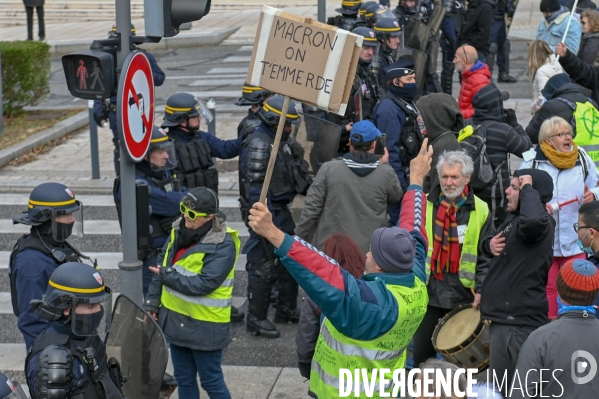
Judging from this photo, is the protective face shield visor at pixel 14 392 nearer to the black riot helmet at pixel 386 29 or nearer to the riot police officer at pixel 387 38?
the riot police officer at pixel 387 38

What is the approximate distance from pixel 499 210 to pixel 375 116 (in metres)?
1.68

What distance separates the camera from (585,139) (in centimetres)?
855

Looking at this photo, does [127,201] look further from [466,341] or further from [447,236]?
[466,341]

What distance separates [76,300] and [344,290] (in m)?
1.50

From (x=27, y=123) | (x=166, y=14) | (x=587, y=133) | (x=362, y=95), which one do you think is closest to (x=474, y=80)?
(x=362, y=95)

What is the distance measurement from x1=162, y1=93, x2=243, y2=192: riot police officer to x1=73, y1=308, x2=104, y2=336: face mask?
3796 mm

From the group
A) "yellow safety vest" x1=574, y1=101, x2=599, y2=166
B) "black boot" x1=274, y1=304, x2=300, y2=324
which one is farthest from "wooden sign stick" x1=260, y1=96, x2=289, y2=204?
"yellow safety vest" x1=574, y1=101, x2=599, y2=166

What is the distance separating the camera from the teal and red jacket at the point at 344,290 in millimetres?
4395

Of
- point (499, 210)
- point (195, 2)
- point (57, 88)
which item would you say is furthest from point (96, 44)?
point (57, 88)

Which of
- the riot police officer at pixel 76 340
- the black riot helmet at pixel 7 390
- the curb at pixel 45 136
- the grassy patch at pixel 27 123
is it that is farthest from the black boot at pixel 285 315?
the grassy patch at pixel 27 123

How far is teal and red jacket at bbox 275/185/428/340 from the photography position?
173 inches

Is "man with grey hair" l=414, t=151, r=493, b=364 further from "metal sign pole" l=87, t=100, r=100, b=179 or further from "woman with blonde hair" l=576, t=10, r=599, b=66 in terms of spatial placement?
"metal sign pole" l=87, t=100, r=100, b=179

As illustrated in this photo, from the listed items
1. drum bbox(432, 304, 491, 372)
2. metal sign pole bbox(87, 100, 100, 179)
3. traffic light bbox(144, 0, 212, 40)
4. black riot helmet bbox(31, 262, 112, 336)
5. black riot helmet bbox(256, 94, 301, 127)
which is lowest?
metal sign pole bbox(87, 100, 100, 179)

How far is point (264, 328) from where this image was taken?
8.53 metres
